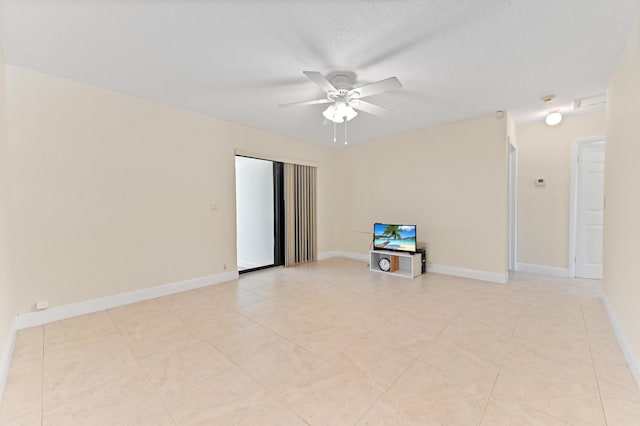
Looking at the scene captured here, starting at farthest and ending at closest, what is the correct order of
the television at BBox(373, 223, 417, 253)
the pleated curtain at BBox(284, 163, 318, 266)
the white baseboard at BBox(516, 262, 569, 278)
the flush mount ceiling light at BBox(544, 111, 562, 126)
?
the pleated curtain at BBox(284, 163, 318, 266) < the television at BBox(373, 223, 417, 253) < the white baseboard at BBox(516, 262, 569, 278) < the flush mount ceiling light at BBox(544, 111, 562, 126)

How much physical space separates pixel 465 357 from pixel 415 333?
457 millimetres

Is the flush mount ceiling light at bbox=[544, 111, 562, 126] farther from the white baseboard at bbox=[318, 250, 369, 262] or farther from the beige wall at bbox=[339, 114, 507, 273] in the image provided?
the white baseboard at bbox=[318, 250, 369, 262]

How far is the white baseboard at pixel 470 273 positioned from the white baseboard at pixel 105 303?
359 centimetres

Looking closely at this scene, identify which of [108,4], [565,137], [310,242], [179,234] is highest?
[108,4]

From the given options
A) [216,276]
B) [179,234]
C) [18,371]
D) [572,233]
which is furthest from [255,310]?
[572,233]

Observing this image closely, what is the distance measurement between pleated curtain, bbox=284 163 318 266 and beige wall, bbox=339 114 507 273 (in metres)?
1.04

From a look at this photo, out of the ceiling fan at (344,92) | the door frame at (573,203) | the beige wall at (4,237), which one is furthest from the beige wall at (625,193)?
the beige wall at (4,237)

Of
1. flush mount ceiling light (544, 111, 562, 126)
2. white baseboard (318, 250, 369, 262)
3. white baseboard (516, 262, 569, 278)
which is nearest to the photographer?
flush mount ceiling light (544, 111, 562, 126)

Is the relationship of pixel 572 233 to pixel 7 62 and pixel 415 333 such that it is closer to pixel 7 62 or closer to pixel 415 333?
pixel 415 333

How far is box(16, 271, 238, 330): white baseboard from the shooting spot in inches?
103

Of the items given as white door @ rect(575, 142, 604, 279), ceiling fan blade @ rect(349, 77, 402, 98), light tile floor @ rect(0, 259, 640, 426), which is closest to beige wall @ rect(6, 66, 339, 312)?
light tile floor @ rect(0, 259, 640, 426)

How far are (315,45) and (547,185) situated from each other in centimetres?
445

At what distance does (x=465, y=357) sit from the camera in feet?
6.74

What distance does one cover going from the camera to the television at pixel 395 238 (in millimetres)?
4422
